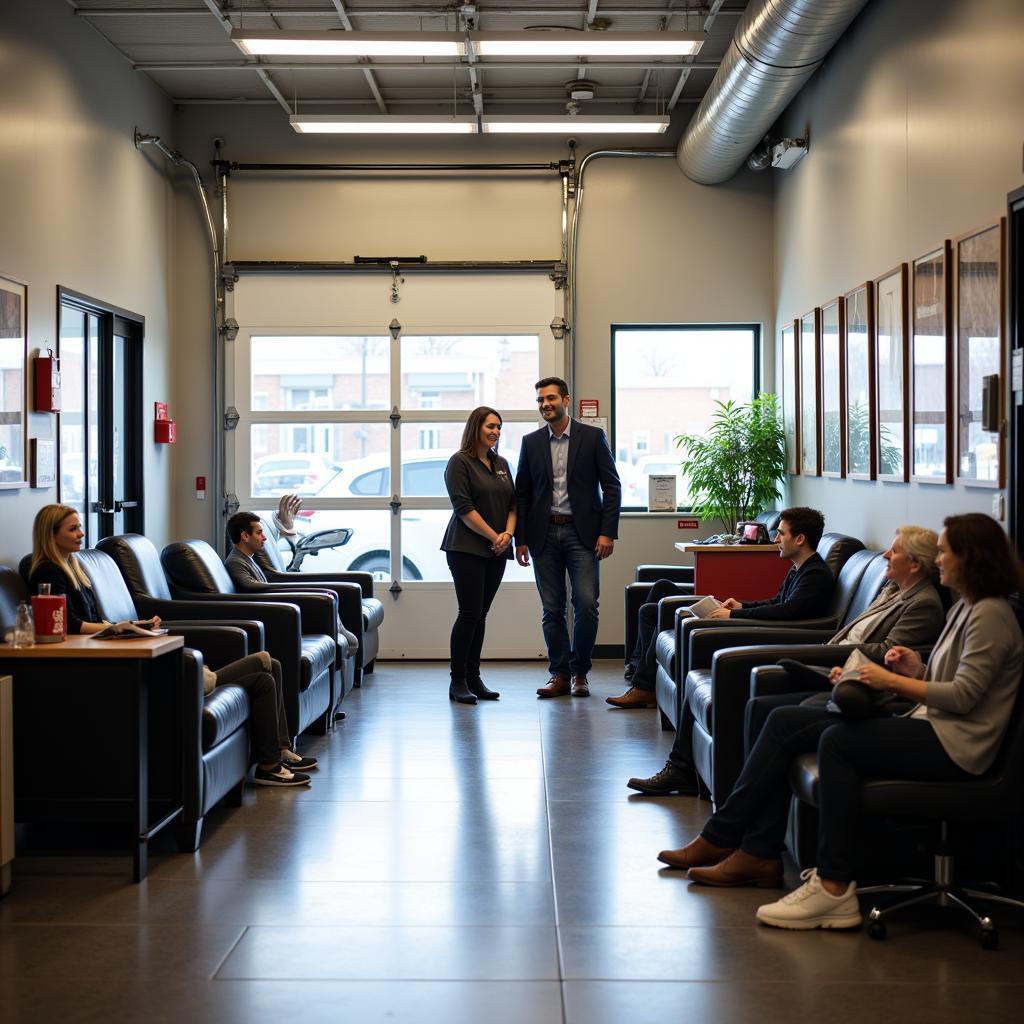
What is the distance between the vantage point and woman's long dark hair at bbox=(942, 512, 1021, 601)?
3508mm

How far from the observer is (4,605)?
14.8 feet

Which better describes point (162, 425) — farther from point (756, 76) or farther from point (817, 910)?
point (817, 910)

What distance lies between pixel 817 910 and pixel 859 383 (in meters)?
3.46

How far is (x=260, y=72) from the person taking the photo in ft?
26.2

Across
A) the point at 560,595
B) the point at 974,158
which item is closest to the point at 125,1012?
the point at 974,158

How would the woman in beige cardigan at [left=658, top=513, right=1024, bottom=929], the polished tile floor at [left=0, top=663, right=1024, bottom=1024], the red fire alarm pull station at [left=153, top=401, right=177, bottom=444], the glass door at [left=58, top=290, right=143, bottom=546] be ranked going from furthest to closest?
the red fire alarm pull station at [left=153, top=401, right=177, bottom=444], the glass door at [left=58, top=290, right=143, bottom=546], the woman in beige cardigan at [left=658, top=513, right=1024, bottom=929], the polished tile floor at [left=0, top=663, right=1024, bottom=1024]

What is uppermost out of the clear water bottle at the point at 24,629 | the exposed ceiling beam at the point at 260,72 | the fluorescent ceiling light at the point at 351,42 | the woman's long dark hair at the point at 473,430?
the exposed ceiling beam at the point at 260,72

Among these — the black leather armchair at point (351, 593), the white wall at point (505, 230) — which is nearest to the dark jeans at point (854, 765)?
the black leather armchair at point (351, 593)

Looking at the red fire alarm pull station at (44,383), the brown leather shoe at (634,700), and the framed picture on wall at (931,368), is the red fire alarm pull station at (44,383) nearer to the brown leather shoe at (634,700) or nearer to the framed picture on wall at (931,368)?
the brown leather shoe at (634,700)

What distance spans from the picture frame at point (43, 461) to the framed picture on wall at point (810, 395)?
4.06 metres

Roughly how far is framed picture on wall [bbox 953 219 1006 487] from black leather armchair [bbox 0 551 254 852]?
109 inches

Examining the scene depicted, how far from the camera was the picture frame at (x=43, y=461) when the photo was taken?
6168mm

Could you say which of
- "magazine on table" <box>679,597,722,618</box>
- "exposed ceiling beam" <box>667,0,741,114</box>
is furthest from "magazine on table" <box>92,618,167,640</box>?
"exposed ceiling beam" <box>667,0,741,114</box>

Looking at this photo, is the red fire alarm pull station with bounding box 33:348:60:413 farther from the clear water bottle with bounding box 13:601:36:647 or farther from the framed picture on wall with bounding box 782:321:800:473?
the framed picture on wall with bounding box 782:321:800:473
